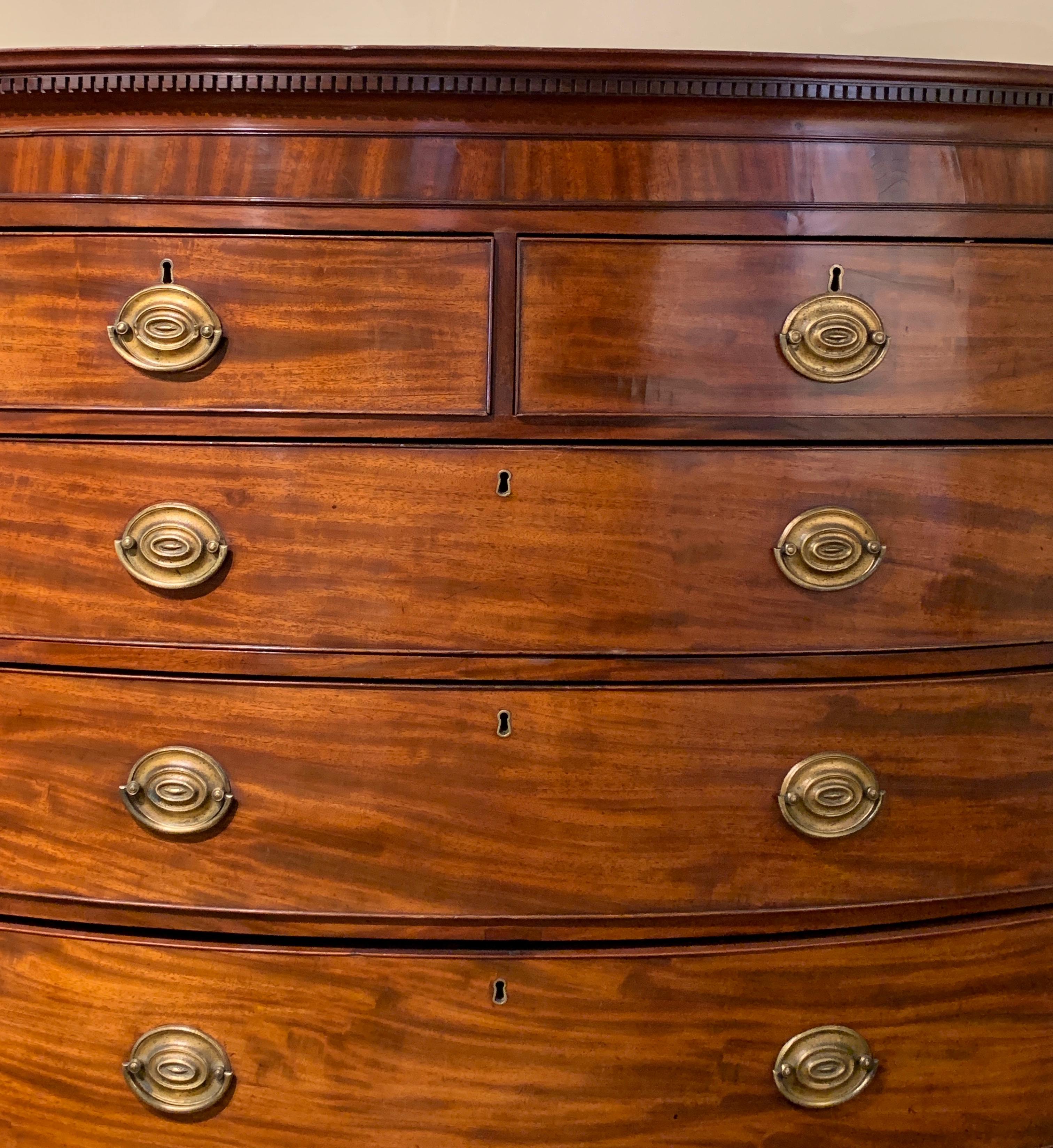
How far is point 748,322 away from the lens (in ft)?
3.31

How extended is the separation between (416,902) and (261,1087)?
0.87ft

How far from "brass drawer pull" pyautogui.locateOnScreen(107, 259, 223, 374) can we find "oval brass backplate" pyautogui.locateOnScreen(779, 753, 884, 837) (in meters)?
0.73

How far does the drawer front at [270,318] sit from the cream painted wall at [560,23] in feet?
3.12

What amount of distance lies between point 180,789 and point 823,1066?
0.75 m

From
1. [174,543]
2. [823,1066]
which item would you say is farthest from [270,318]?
[823,1066]

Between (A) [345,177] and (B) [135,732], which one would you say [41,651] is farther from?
(A) [345,177]

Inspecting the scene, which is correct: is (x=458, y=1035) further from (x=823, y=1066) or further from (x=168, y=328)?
(x=168, y=328)

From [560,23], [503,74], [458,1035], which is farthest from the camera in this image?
[560,23]

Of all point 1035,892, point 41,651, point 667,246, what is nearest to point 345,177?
point 667,246

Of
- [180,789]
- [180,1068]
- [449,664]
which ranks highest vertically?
[449,664]

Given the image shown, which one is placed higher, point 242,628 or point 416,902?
point 242,628

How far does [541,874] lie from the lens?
106 cm

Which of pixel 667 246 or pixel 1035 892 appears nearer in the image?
pixel 667 246

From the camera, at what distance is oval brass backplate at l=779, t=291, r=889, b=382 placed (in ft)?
3.28
